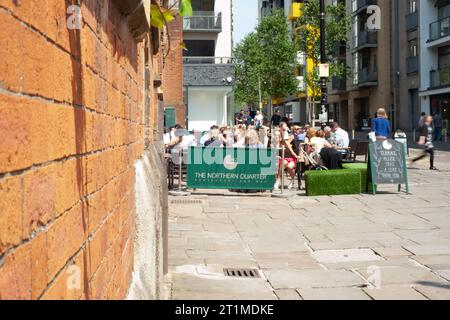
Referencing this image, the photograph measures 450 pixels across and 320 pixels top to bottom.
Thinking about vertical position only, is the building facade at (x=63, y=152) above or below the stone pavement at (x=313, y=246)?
above

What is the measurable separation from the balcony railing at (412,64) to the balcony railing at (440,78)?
1.89 meters

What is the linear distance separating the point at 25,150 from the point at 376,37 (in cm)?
4889

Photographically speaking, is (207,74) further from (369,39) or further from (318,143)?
(369,39)

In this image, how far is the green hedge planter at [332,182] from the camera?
42.2 feet

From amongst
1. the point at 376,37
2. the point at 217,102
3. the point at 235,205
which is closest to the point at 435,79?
the point at 376,37

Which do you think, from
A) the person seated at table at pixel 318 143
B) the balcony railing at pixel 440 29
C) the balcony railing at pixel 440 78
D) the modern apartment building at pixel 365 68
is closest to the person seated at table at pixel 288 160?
the person seated at table at pixel 318 143

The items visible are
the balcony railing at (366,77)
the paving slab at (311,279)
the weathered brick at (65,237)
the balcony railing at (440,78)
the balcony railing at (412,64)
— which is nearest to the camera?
the weathered brick at (65,237)

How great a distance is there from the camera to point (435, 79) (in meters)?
39.2

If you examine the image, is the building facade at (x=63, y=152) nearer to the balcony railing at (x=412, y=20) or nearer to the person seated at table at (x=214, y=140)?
the person seated at table at (x=214, y=140)

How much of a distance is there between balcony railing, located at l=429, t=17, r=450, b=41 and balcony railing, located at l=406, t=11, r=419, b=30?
1.85 meters

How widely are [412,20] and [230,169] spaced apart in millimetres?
32450

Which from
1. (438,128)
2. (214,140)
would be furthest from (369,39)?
(214,140)

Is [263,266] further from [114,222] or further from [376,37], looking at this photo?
[376,37]

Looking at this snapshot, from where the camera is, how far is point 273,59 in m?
40.9
